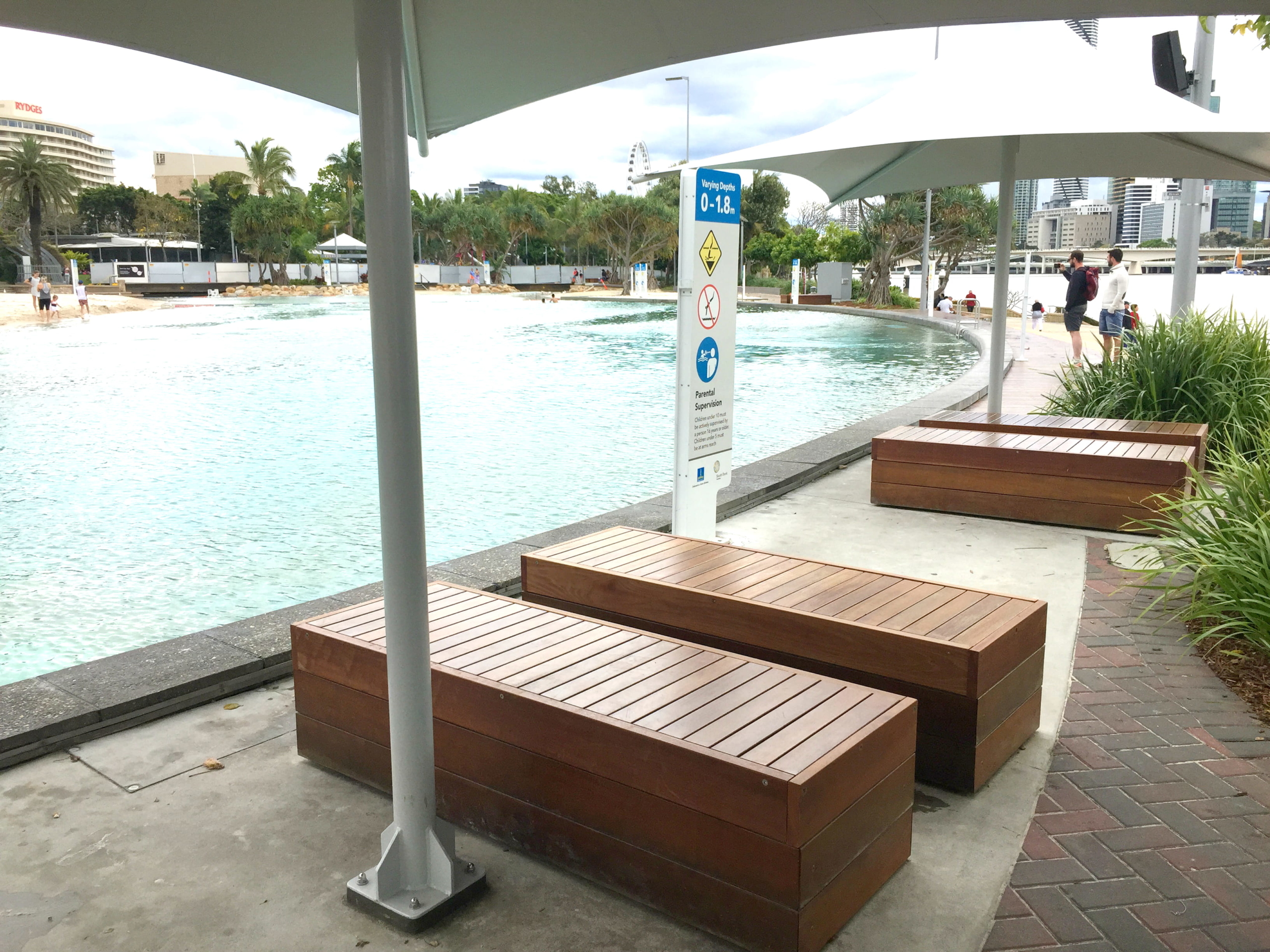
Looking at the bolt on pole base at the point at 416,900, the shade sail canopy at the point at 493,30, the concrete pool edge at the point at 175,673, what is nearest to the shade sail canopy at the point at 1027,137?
the concrete pool edge at the point at 175,673

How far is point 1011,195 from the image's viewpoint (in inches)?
310

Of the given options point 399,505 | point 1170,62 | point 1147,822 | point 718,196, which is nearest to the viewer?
point 399,505

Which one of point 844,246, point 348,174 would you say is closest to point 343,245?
point 348,174

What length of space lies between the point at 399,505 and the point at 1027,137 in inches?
294

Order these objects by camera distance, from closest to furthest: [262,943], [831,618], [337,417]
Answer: [262,943]
[831,618]
[337,417]

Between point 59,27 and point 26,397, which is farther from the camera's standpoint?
point 26,397

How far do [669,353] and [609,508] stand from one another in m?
14.6

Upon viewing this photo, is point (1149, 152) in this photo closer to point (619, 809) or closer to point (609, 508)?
point (609, 508)

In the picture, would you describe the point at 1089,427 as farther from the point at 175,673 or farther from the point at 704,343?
the point at 175,673

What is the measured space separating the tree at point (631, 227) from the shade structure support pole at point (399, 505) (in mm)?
59000

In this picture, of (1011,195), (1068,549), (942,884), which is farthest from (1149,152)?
(942,884)

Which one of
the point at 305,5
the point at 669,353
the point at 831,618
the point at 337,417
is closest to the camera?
the point at 305,5

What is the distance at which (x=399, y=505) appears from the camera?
2482 millimetres

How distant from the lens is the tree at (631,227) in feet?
204
